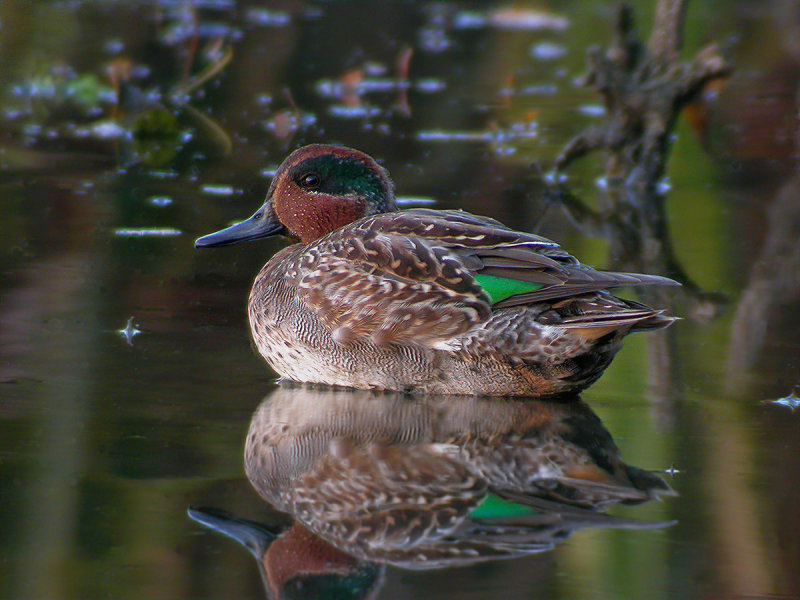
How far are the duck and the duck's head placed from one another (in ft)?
1.16

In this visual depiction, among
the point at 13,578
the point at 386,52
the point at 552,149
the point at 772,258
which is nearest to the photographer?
the point at 13,578

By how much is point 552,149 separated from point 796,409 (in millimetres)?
6207

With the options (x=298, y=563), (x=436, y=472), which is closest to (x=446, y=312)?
(x=436, y=472)

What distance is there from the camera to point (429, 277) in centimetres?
570

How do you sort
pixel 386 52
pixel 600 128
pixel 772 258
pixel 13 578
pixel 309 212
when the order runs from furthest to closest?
pixel 386 52
pixel 600 128
pixel 772 258
pixel 309 212
pixel 13 578

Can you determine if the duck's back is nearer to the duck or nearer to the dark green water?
the duck

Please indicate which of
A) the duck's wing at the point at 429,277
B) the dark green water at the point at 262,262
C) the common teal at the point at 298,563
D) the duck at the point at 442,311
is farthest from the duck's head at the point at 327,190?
the common teal at the point at 298,563

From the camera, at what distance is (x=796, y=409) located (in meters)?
5.72

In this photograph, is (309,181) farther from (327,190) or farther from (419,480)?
(419,480)

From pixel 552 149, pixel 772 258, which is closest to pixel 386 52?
pixel 552 149

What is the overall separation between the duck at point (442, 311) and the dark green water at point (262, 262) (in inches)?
12.9

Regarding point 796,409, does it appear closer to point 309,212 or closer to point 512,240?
point 512,240

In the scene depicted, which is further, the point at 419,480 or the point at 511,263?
the point at 511,263

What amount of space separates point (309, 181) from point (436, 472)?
210 centimetres
